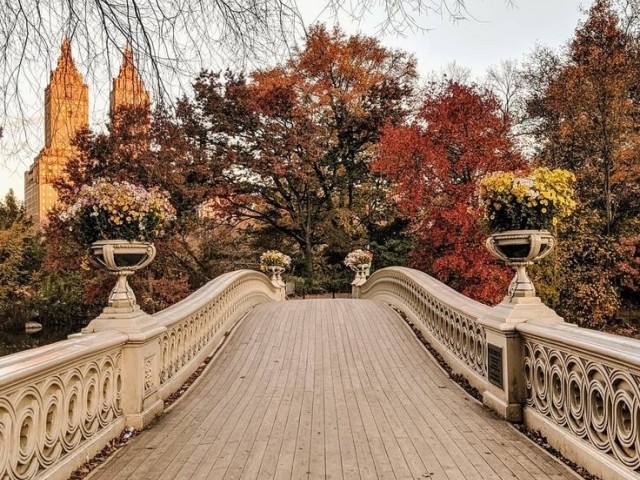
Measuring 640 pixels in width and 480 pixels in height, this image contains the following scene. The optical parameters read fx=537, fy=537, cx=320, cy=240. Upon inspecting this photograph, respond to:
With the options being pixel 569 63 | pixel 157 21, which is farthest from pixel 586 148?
pixel 157 21

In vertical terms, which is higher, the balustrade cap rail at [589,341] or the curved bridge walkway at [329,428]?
the balustrade cap rail at [589,341]

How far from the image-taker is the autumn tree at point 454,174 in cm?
1558

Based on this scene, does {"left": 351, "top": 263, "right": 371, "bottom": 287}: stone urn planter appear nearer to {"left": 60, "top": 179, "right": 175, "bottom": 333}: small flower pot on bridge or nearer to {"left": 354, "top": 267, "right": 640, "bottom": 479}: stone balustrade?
{"left": 354, "top": 267, "right": 640, "bottom": 479}: stone balustrade

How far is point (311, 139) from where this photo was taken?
25469 millimetres

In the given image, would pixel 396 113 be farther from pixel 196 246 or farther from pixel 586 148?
pixel 196 246

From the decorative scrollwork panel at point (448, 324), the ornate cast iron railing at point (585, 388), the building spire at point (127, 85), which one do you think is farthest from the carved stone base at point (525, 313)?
the building spire at point (127, 85)

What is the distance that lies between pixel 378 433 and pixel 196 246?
20752 mm

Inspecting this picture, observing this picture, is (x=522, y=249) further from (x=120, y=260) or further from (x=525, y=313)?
(x=120, y=260)

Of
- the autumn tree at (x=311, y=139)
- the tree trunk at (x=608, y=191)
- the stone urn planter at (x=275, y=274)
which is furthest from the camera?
the autumn tree at (x=311, y=139)

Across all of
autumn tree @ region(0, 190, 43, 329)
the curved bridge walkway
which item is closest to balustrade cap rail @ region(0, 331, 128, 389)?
the curved bridge walkway

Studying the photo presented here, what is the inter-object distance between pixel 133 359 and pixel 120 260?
0.97 metres

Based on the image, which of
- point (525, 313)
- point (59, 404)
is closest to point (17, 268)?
point (59, 404)

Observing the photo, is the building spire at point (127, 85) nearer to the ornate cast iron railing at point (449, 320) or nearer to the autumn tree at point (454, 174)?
the ornate cast iron railing at point (449, 320)

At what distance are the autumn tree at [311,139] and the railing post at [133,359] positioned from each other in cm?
1999
